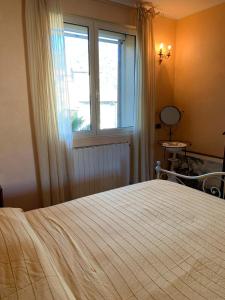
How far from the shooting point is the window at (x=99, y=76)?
2.65m

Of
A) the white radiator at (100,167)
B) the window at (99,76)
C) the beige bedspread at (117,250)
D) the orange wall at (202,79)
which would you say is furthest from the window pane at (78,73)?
the orange wall at (202,79)

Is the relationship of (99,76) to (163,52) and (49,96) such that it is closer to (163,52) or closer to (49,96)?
(49,96)

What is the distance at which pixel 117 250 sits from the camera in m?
1.17

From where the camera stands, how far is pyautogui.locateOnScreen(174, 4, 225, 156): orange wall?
9.68 ft

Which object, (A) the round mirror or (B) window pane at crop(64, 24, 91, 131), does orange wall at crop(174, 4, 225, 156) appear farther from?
(B) window pane at crop(64, 24, 91, 131)

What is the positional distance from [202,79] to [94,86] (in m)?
1.58

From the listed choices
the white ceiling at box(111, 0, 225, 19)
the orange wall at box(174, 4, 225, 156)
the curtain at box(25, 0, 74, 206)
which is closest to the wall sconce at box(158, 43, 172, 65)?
the orange wall at box(174, 4, 225, 156)

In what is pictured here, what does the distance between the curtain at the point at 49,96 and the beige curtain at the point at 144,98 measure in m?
1.02

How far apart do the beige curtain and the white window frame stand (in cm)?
20

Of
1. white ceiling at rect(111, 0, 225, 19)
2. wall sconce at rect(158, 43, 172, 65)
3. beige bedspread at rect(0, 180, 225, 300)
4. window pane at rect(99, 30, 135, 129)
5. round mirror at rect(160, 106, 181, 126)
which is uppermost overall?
white ceiling at rect(111, 0, 225, 19)

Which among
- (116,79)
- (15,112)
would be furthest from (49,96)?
(116,79)

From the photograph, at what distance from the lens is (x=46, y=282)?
33.9 inches

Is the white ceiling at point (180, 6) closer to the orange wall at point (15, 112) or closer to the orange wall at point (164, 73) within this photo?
the orange wall at point (164, 73)

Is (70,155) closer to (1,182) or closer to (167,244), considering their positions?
(1,182)
